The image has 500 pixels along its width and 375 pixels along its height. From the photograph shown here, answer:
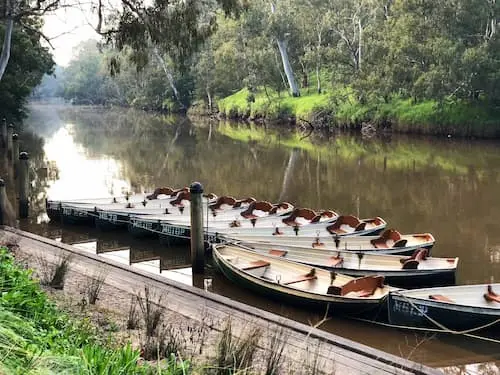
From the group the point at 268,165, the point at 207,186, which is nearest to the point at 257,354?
the point at 207,186

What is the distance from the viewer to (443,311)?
923 cm

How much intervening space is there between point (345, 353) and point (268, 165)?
2431 cm

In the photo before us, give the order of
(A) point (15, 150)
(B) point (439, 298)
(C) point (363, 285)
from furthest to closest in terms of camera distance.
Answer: (A) point (15, 150), (C) point (363, 285), (B) point (439, 298)

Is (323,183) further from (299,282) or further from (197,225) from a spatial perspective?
(299,282)

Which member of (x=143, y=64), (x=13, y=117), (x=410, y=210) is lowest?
(x=410, y=210)

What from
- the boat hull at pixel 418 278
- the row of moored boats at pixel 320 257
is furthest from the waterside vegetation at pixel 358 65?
the boat hull at pixel 418 278

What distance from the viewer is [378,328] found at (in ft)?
31.8

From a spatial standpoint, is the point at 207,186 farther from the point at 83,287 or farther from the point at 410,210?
the point at 83,287

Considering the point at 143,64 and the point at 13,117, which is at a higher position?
the point at 143,64

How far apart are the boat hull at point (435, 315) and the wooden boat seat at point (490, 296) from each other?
48 centimetres

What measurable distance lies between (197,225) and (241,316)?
387cm

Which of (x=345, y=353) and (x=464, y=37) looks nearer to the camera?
(x=345, y=353)

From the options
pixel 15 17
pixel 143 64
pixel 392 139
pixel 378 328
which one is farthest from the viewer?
pixel 392 139

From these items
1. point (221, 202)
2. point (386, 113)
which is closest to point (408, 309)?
point (221, 202)
